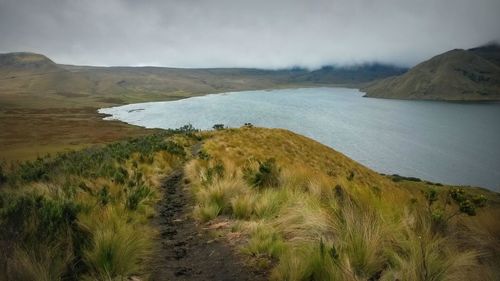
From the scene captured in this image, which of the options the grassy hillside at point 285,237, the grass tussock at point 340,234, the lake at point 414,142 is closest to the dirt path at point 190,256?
the grassy hillside at point 285,237

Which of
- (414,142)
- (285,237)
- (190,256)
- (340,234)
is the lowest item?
(414,142)

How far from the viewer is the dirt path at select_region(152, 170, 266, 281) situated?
530cm

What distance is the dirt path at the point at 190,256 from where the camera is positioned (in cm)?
530

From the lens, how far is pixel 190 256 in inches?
249

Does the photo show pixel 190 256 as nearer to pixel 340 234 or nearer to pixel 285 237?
pixel 285 237

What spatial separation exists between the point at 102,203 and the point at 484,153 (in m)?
101

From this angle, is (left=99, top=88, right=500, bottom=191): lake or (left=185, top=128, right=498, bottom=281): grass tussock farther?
(left=99, top=88, right=500, bottom=191): lake

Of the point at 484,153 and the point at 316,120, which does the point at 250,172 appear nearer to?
the point at 484,153

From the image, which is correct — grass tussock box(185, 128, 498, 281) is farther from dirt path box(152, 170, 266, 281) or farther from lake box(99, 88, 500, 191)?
lake box(99, 88, 500, 191)

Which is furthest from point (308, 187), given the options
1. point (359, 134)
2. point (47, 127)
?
point (47, 127)

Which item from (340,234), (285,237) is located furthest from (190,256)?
(340,234)

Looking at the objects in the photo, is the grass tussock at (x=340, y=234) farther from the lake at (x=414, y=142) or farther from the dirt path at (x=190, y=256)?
the lake at (x=414, y=142)

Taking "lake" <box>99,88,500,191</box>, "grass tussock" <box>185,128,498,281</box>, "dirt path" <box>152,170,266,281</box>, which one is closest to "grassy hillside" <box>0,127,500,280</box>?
"grass tussock" <box>185,128,498,281</box>

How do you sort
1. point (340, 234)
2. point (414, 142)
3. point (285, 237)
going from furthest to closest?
point (414, 142), point (285, 237), point (340, 234)
